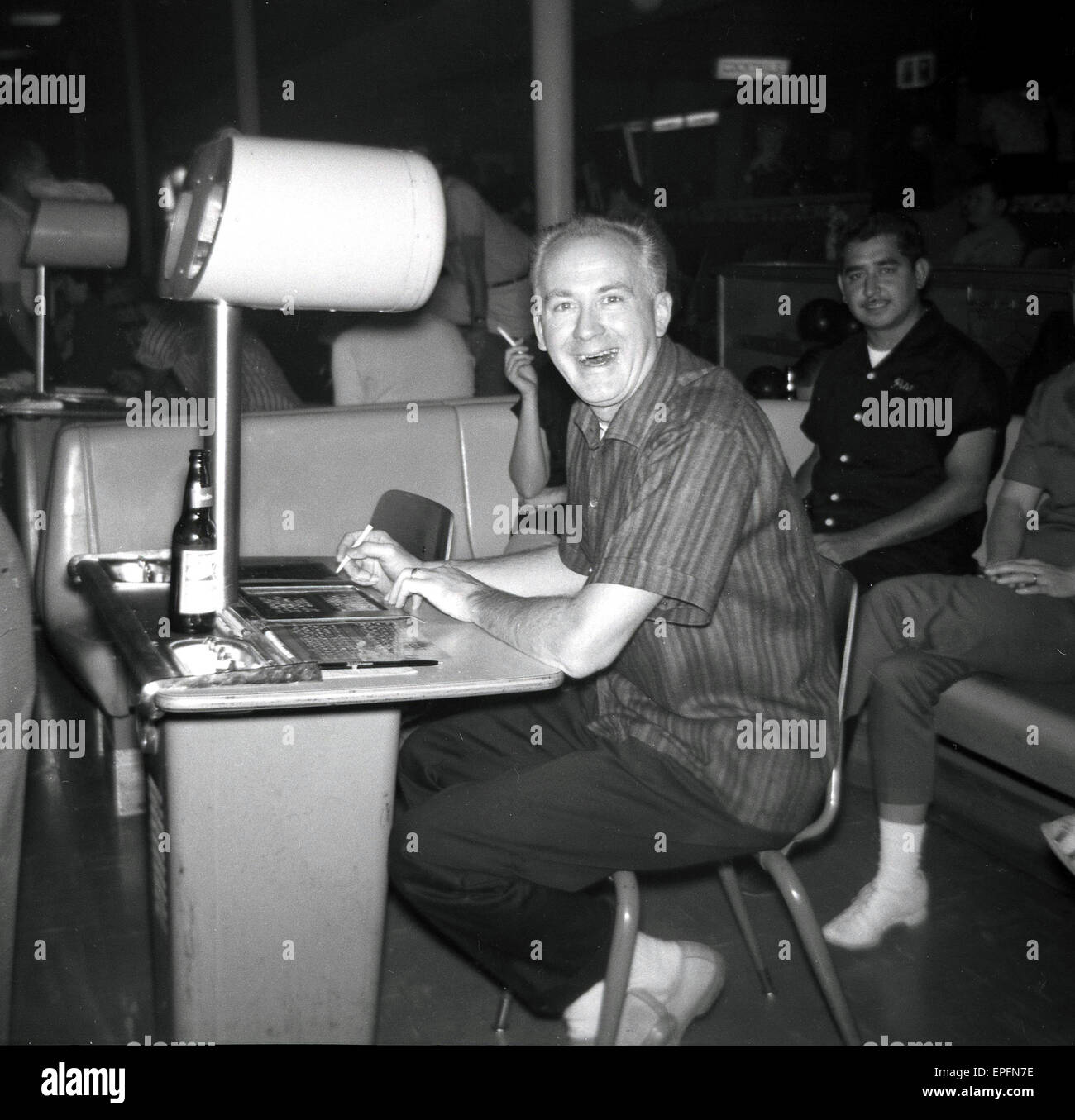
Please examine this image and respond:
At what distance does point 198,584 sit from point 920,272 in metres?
2.10

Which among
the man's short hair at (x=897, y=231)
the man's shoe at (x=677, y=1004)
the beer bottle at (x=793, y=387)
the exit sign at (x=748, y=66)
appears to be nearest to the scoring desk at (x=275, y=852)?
the man's shoe at (x=677, y=1004)

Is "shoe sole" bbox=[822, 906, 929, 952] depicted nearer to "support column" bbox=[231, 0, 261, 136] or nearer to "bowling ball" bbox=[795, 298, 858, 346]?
"bowling ball" bbox=[795, 298, 858, 346]

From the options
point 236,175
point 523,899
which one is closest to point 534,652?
point 523,899

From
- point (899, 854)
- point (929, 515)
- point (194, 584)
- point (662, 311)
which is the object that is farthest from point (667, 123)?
point (194, 584)

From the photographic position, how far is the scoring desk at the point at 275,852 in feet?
5.78

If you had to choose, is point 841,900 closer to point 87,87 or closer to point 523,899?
point 523,899

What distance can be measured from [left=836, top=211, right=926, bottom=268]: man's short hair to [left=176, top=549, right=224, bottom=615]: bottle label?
1994mm

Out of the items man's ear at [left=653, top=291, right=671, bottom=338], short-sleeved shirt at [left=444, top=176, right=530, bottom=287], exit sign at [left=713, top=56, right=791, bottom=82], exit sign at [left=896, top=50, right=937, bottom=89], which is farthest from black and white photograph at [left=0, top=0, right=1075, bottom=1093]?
exit sign at [left=713, top=56, right=791, bottom=82]

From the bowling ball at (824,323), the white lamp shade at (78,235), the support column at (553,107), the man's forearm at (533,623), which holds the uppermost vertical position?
the support column at (553,107)

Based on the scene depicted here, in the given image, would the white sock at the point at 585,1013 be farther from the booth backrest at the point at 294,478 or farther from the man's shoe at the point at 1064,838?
the booth backrest at the point at 294,478

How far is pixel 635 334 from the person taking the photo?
1923 mm

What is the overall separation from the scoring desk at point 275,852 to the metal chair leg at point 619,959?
0.37m

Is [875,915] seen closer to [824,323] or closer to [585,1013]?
[585,1013]

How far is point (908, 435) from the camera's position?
3.04m
